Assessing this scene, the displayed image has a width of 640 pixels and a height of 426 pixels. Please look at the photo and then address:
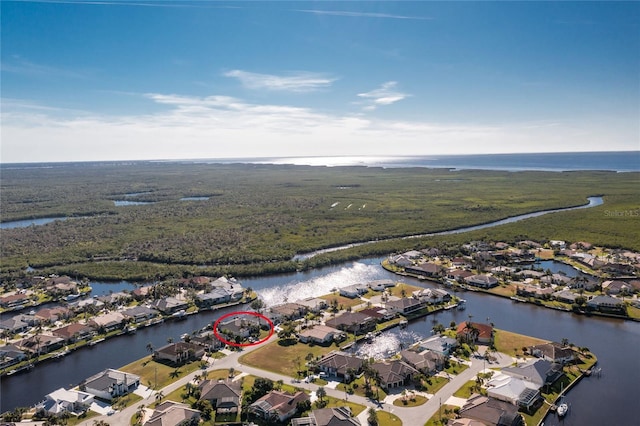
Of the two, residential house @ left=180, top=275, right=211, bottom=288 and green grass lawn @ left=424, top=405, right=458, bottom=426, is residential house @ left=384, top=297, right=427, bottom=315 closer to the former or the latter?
green grass lawn @ left=424, top=405, right=458, bottom=426

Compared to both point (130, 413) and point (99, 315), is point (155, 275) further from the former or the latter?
point (130, 413)

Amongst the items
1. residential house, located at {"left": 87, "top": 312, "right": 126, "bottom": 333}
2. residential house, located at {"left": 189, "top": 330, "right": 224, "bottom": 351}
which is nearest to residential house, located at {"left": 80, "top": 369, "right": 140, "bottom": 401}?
residential house, located at {"left": 189, "top": 330, "right": 224, "bottom": 351}

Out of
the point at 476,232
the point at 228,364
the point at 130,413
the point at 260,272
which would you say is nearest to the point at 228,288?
the point at 260,272

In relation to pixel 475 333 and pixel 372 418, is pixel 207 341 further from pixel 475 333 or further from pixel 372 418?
pixel 475 333

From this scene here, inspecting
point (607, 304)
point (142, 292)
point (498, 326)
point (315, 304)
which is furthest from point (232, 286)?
point (607, 304)

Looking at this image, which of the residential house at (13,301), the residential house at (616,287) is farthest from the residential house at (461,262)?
the residential house at (13,301)

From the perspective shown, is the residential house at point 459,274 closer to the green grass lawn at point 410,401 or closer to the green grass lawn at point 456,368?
the green grass lawn at point 456,368
